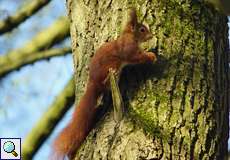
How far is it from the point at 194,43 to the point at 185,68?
0.07 meters

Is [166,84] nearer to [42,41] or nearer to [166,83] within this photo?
[166,83]

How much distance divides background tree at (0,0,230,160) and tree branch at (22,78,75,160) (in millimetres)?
1016

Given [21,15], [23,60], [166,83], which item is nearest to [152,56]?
[166,83]

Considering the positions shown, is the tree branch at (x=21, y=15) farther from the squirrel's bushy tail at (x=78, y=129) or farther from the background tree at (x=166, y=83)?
the squirrel's bushy tail at (x=78, y=129)

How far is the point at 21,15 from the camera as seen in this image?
2754 millimetres

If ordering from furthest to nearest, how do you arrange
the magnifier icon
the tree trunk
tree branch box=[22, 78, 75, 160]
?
tree branch box=[22, 78, 75, 160]
the magnifier icon
the tree trunk

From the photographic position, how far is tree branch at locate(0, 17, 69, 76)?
105 inches

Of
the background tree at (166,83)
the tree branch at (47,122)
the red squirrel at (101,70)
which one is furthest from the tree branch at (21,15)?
the red squirrel at (101,70)

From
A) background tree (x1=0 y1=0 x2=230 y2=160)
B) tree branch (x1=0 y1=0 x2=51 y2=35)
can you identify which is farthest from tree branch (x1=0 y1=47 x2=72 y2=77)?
background tree (x1=0 y1=0 x2=230 y2=160)

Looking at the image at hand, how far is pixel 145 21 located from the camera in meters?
1.38

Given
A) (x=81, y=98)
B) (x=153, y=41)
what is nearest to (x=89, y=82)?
(x=81, y=98)

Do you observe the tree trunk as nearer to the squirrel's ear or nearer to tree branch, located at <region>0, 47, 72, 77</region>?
the squirrel's ear

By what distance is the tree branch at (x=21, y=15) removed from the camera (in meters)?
2.71

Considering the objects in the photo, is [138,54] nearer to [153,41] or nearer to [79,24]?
[153,41]
